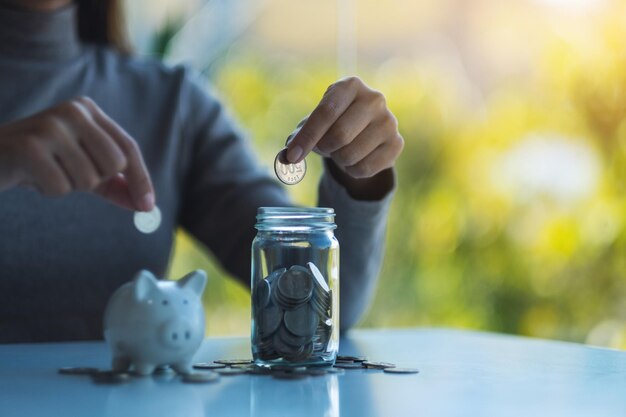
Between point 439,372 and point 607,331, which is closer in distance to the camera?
point 439,372

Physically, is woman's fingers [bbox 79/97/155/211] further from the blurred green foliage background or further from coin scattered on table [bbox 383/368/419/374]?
the blurred green foliage background

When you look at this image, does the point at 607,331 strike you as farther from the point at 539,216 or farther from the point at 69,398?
the point at 69,398

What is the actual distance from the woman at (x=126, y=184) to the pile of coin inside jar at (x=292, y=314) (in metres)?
0.21

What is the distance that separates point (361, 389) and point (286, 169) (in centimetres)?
33

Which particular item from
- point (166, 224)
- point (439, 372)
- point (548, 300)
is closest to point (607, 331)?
point (548, 300)

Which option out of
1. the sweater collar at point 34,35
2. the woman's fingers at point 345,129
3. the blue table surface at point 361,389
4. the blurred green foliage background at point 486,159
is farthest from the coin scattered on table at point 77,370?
the blurred green foliage background at point 486,159

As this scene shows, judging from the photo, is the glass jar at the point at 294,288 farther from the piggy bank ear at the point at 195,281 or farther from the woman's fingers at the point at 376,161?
the woman's fingers at the point at 376,161

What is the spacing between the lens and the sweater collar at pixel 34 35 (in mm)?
1642

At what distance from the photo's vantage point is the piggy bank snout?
85 centimetres

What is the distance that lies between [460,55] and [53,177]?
3139mm

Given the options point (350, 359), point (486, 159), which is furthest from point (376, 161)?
point (486, 159)

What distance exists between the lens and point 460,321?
3701 millimetres

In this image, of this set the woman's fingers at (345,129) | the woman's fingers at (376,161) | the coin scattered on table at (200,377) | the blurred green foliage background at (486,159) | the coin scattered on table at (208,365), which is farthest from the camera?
the blurred green foliage background at (486,159)

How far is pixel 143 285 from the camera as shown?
862mm
